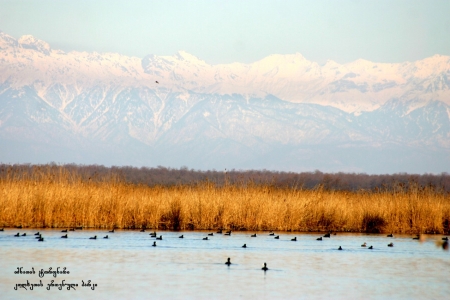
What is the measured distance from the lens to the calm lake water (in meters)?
12.5

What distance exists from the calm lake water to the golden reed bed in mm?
1522

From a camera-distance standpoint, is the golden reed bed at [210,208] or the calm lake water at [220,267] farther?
the golden reed bed at [210,208]

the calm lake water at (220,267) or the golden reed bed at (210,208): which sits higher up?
the golden reed bed at (210,208)

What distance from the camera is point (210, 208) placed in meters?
24.7

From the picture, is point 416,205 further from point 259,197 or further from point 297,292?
point 297,292

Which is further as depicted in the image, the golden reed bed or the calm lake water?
the golden reed bed

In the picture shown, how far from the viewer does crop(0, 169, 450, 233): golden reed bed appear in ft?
78.4

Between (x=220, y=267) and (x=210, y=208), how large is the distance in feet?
29.7

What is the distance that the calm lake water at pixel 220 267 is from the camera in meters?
12.5

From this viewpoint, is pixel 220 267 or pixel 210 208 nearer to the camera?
pixel 220 267

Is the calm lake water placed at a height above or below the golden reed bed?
below

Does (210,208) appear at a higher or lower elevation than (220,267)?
higher

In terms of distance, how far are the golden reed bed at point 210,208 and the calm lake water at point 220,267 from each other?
1.52 metres

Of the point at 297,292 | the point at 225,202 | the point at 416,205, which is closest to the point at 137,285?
the point at 297,292
